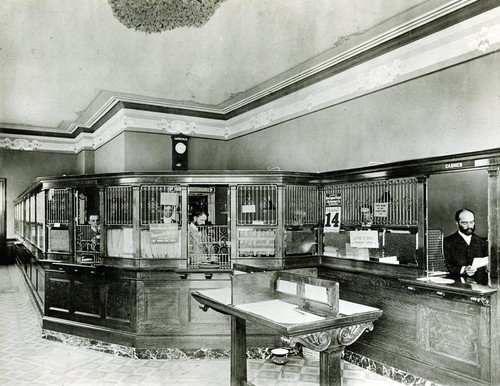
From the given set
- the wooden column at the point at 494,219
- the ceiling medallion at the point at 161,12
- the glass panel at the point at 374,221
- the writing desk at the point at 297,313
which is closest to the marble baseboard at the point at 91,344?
the writing desk at the point at 297,313

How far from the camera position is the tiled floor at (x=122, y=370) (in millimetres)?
4281

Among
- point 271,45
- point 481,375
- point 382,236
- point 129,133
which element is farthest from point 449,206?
point 129,133

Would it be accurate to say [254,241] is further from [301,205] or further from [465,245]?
[465,245]

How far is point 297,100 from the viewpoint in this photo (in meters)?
6.57

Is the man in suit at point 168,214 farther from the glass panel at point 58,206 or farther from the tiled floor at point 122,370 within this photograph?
the tiled floor at point 122,370

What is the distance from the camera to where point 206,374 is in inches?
175

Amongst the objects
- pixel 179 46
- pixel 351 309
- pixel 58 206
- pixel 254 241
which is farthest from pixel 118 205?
pixel 351 309

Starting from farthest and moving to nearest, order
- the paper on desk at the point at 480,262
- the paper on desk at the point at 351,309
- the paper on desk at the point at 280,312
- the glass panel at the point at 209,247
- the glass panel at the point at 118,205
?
the glass panel at the point at 118,205 → the glass panel at the point at 209,247 → the paper on desk at the point at 480,262 → the paper on desk at the point at 351,309 → the paper on desk at the point at 280,312

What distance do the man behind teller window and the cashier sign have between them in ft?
4.14

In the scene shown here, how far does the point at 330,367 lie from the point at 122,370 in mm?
2651

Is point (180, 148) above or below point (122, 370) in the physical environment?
above

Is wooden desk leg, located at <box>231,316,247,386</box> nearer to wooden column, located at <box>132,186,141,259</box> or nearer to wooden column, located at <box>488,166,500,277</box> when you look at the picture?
wooden column, located at <box>132,186,141,259</box>

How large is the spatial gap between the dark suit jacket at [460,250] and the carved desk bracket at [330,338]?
161cm

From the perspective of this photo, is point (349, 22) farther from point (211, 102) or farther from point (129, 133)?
point (129, 133)
